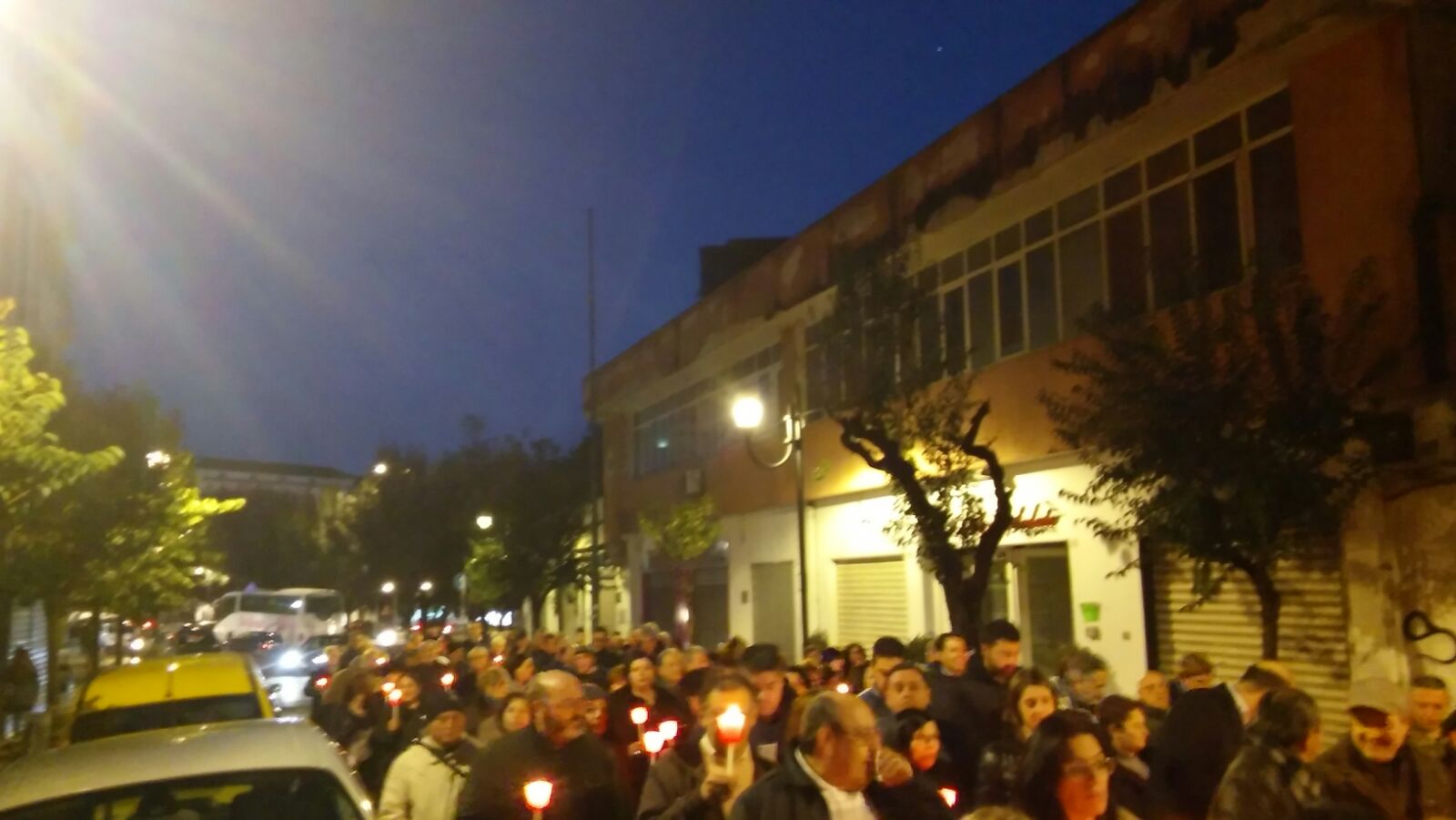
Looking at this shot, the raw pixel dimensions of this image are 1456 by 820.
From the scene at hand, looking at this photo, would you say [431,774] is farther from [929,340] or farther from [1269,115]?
[1269,115]

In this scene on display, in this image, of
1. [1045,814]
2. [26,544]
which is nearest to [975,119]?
[26,544]

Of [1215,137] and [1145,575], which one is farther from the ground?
[1215,137]

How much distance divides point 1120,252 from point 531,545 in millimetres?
22372

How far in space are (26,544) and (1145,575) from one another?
1296cm

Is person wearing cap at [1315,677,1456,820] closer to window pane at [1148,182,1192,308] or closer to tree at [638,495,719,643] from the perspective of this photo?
window pane at [1148,182,1192,308]

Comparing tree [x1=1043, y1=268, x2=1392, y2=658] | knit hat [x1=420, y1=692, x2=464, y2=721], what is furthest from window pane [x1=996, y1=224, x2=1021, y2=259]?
knit hat [x1=420, y1=692, x2=464, y2=721]

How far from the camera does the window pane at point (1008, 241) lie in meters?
17.5

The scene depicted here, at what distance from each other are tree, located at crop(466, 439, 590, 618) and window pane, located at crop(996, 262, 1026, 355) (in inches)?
741

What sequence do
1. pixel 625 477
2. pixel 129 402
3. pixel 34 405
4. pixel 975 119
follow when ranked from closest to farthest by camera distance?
pixel 34 405, pixel 975 119, pixel 129 402, pixel 625 477

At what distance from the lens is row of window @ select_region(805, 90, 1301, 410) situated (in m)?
13.1

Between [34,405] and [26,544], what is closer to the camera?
[34,405]

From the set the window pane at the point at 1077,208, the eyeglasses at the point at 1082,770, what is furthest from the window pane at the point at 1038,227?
the eyeglasses at the point at 1082,770

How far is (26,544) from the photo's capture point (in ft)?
52.4

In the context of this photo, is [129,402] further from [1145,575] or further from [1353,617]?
[1353,617]
